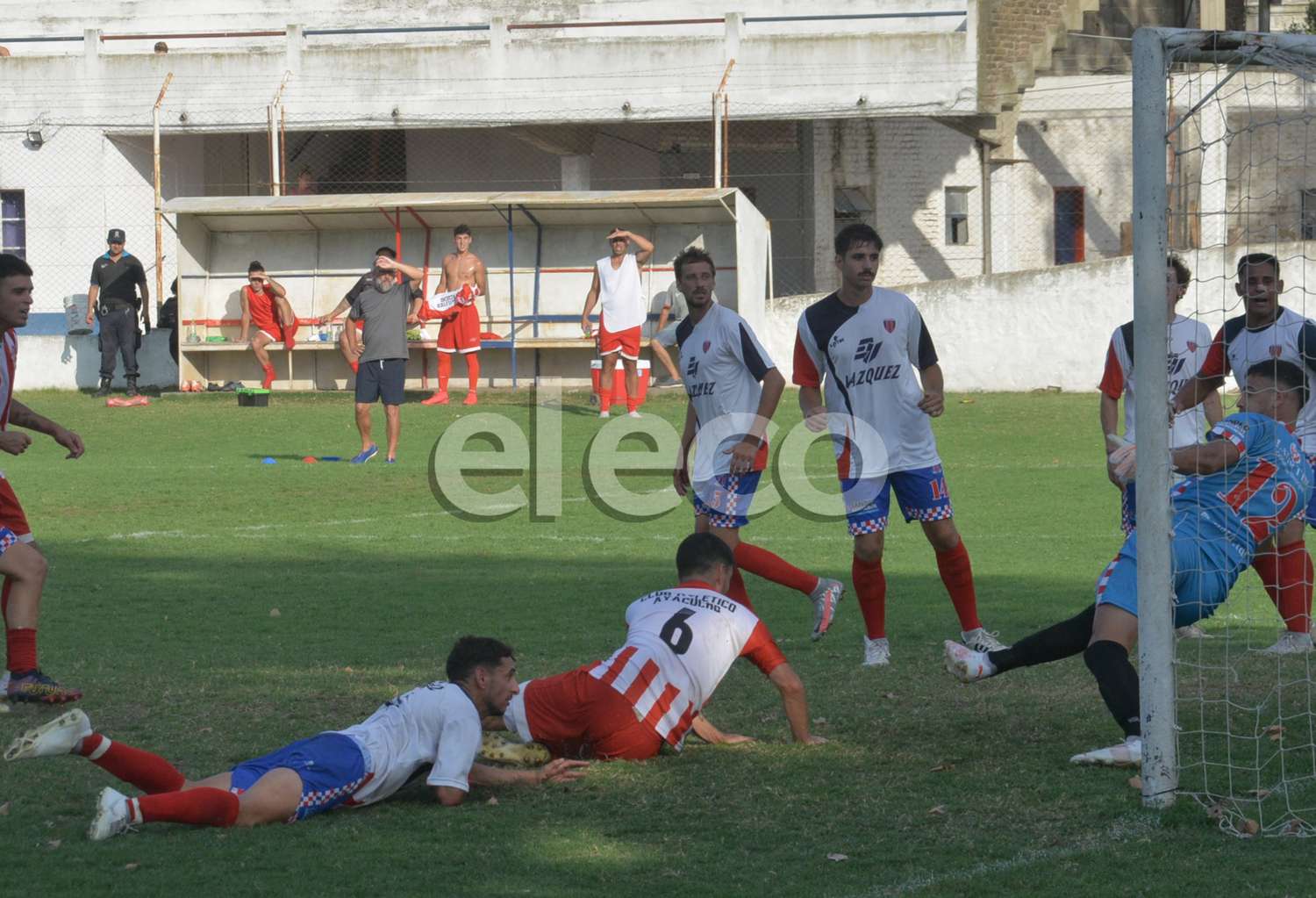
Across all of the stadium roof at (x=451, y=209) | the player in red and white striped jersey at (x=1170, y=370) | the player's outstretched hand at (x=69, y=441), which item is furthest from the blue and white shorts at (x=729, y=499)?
the stadium roof at (x=451, y=209)

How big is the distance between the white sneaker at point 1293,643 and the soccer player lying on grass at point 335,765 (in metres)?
3.53

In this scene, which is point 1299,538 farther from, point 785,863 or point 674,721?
point 785,863

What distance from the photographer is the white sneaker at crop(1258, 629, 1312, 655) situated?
7348 mm

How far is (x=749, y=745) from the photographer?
6.09 m

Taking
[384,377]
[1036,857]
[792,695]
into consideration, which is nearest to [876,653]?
[792,695]

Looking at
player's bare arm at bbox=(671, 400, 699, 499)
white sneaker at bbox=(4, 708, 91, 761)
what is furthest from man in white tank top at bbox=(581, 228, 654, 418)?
white sneaker at bbox=(4, 708, 91, 761)

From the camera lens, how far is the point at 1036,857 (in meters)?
4.62

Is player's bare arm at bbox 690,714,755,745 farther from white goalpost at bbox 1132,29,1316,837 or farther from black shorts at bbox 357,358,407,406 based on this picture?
black shorts at bbox 357,358,407,406

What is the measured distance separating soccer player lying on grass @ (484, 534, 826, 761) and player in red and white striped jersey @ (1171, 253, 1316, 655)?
253 centimetres

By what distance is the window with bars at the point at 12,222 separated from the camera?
27.4m

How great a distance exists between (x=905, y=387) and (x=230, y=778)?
12.5 feet

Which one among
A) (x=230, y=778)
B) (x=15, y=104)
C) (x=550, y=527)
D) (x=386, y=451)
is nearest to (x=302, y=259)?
(x=15, y=104)

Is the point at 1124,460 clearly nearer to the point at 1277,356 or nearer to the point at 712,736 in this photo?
the point at 712,736

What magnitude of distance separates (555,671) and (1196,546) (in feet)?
9.79
